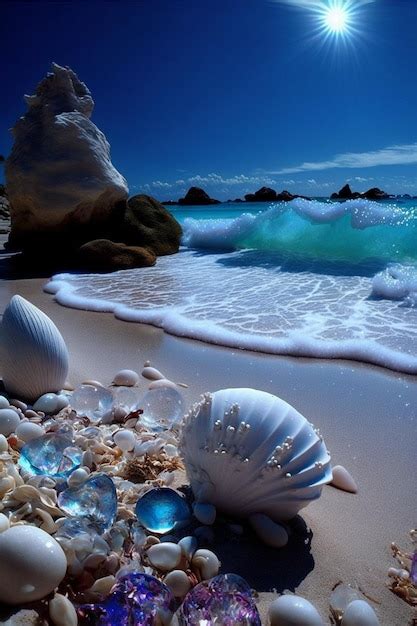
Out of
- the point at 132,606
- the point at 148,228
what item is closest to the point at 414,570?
the point at 132,606

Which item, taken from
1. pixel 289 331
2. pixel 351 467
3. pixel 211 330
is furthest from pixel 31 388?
pixel 289 331

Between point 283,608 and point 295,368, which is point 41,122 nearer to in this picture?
point 295,368

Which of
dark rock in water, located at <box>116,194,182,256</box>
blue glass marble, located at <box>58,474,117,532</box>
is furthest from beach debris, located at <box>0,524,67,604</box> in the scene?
dark rock in water, located at <box>116,194,182,256</box>

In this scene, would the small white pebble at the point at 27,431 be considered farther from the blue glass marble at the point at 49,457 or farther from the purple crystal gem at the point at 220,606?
the purple crystal gem at the point at 220,606

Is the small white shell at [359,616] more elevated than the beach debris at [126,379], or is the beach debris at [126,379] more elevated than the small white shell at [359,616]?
the beach debris at [126,379]


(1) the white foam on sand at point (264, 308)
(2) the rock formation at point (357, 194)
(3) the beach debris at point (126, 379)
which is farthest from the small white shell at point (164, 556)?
(2) the rock formation at point (357, 194)
